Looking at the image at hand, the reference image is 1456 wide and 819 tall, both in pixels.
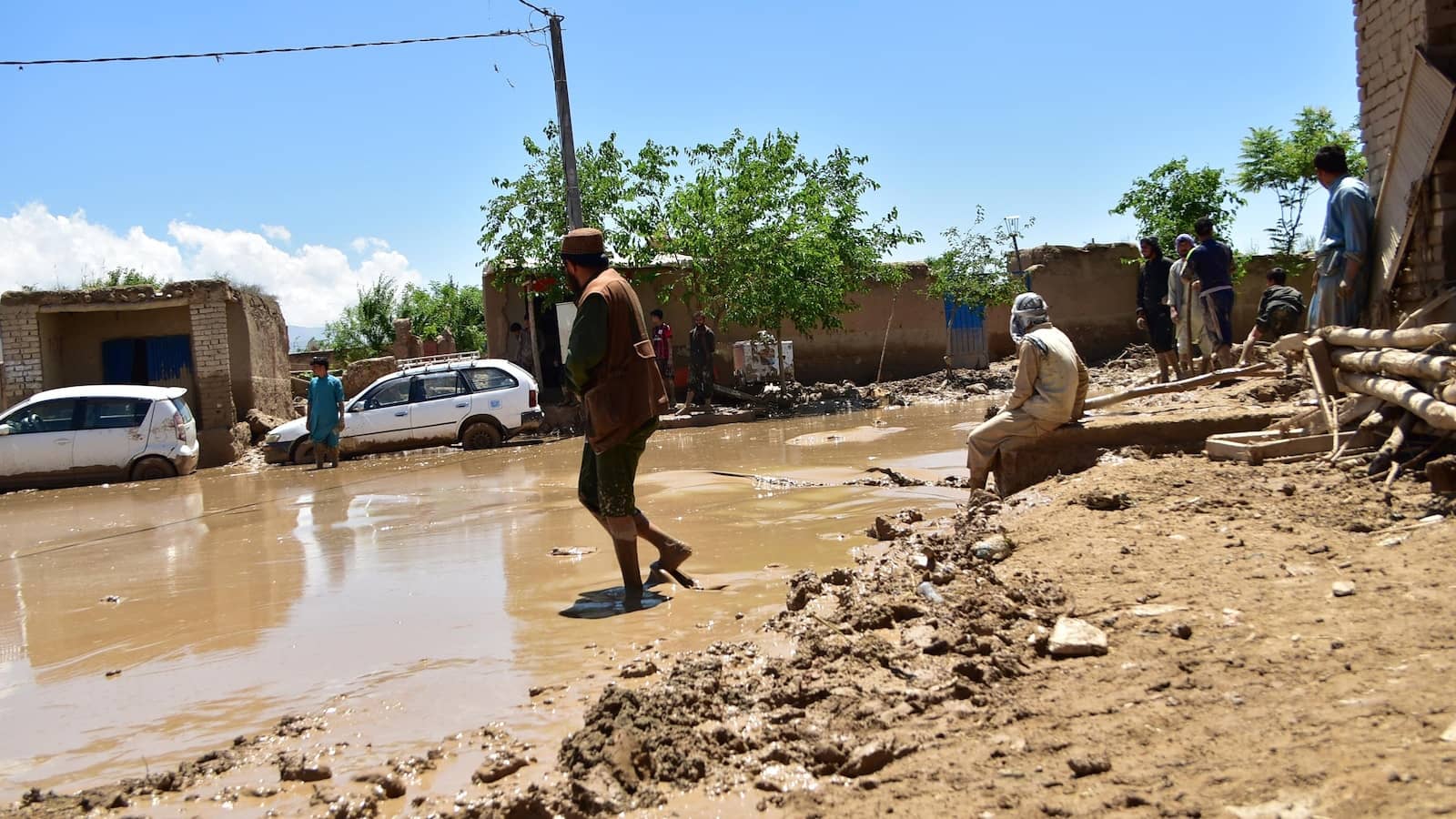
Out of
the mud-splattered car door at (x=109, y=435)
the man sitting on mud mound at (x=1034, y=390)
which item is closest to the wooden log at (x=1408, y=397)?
the man sitting on mud mound at (x=1034, y=390)

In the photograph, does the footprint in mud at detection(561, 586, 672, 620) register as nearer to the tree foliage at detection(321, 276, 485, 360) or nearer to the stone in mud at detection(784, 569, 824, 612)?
the stone in mud at detection(784, 569, 824, 612)

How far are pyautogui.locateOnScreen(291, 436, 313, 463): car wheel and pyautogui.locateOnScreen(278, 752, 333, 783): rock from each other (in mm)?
13392

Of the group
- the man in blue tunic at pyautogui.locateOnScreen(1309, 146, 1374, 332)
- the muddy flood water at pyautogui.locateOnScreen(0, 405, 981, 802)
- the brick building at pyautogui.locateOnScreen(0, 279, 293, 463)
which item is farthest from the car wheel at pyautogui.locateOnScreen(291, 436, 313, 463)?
the man in blue tunic at pyautogui.locateOnScreen(1309, 146, 1374, 332)

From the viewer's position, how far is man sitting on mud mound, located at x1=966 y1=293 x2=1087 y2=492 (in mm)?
6219

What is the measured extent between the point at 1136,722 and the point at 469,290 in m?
37.9

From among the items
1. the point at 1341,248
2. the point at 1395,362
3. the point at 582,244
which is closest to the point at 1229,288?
the point at 1341,248

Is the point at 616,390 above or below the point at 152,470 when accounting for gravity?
above

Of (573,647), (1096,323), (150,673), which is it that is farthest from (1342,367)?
(1096,323)

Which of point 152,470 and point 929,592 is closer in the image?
point 929,592

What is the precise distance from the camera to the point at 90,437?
48.6ft

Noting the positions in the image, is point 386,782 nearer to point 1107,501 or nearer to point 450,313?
point 1107,501

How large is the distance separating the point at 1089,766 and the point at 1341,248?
606cm

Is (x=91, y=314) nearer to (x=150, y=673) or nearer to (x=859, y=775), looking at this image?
(x=150, y=673)

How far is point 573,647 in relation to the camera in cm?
392
